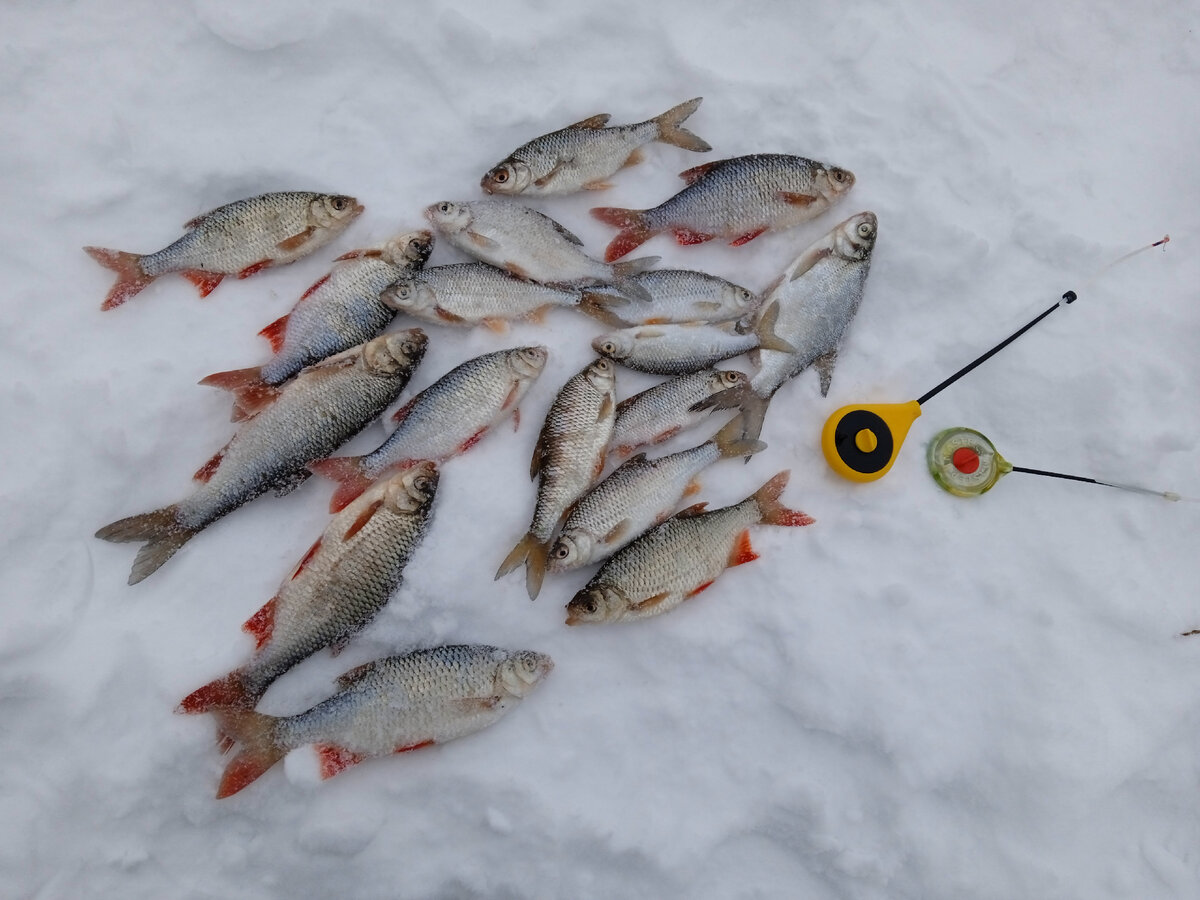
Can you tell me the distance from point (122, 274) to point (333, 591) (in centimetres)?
151

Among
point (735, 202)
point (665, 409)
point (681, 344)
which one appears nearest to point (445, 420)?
point (665, 409)

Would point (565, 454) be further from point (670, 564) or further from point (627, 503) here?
point (670, 564)

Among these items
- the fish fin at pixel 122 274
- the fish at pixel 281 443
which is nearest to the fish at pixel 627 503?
the fish at pixel 281 443

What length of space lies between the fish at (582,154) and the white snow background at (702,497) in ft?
0.41

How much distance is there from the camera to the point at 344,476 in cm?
301

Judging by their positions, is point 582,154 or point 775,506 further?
point 582,154

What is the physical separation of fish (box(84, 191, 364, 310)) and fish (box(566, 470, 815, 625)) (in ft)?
5.83

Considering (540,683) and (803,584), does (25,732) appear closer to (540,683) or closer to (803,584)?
(540,683)

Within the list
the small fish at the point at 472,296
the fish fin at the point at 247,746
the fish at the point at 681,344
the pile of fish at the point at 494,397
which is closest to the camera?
the fish fin at the point at 247,746

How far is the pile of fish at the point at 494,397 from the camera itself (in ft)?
9.46

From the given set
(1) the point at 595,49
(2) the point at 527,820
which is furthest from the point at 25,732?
(1) the point at 595,49

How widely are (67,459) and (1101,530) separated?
423 cm

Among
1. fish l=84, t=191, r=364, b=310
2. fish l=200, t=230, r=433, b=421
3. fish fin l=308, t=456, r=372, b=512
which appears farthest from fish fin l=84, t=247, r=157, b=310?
fish fin l=308, t=456, r=372, b=512

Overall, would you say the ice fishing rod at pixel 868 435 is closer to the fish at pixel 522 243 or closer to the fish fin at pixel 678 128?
the fish at pixel 522 243
